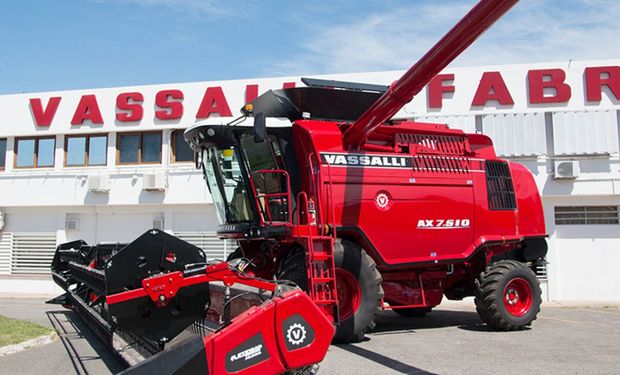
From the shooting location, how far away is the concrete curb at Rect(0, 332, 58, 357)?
7592mm

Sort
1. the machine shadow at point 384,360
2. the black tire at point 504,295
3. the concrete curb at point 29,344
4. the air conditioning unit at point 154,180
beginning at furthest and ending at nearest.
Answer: the air conditioning unit at point 154,180 → the black tire at point 504,295 → the concrete curb at point 29,344 → the machine shadow at point 384,360

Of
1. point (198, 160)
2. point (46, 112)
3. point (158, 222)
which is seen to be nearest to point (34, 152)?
point (46, 112)

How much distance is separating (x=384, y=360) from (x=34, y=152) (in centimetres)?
1495

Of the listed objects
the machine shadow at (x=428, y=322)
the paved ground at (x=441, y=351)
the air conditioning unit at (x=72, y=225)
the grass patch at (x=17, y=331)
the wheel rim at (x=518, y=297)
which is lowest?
the machine shadow at (x=428, y=322)

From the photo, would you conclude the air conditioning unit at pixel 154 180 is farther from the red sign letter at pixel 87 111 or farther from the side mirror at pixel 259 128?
the side mirror at pixel 259 128

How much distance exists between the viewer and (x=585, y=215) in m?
15.1

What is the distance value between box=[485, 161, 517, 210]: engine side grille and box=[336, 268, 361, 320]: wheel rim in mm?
3273

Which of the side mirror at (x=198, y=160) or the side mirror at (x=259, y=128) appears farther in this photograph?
the side mirror at (x=198, y=160)

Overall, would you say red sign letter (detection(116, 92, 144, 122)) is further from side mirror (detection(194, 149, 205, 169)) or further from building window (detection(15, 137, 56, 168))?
side mirror (detection(194, 149, 205, 169))

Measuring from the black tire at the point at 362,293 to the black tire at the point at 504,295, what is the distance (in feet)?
7.35

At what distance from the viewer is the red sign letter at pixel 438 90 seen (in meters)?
15.7

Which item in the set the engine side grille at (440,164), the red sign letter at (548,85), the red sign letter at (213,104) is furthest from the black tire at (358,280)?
the red sign letter at (548,85)

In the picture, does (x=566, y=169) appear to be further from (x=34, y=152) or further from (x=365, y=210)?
(x=34, y=152)

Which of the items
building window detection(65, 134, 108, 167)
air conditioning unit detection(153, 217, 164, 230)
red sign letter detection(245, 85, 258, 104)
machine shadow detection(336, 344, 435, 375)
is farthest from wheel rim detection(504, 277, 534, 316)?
building window detection(65, 134, 108, 167)
